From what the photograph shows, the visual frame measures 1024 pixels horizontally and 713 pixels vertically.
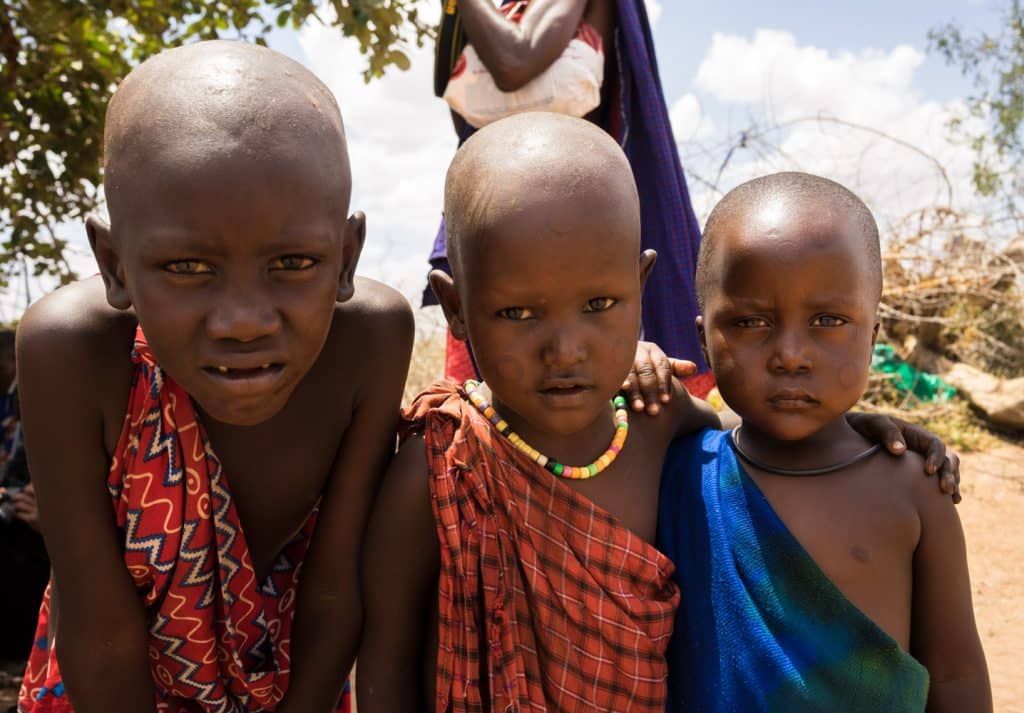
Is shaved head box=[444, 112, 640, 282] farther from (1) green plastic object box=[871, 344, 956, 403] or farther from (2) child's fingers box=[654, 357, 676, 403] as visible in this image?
(1) green plastic object box=[871, 344, 956, 403]

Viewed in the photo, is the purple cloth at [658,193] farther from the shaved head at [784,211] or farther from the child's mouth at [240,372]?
the child's mouth at [240,372]

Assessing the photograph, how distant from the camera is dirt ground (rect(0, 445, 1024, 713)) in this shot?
310cm

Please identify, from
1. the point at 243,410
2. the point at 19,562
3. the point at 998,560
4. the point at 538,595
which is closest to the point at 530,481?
the point at 538,595

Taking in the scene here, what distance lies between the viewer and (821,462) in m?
1.51

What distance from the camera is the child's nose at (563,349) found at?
1.35 metres

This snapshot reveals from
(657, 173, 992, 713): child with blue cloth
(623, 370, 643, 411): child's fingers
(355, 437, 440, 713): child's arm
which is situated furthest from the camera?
(623, 370, 643, 411): child's fingers

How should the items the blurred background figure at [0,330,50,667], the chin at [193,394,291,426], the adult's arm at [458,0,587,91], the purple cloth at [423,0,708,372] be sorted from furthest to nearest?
the blurred background figure at [0,330,50,667], the purple cloth at [423,0,708,372], the adult's arm at [458,0,587,91], the chin at [193,394,291,426]

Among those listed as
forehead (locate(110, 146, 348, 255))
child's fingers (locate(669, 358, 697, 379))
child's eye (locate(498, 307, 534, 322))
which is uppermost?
forehead (locate(110, 146, 348, 255))

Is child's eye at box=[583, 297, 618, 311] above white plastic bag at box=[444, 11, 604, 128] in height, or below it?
below

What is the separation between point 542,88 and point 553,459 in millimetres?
1015

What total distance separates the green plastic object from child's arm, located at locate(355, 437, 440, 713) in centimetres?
520

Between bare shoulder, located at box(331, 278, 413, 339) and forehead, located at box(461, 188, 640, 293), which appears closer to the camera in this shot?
forehead, located at box(461, 188, 640, 293)

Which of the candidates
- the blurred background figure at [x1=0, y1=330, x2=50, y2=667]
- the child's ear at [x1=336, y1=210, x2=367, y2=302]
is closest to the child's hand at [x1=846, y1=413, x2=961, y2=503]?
the child's ear at [x1=336, y1=210, x2=367, y2=302]

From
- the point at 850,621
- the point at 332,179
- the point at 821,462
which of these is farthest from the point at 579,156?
the point at 850,621
